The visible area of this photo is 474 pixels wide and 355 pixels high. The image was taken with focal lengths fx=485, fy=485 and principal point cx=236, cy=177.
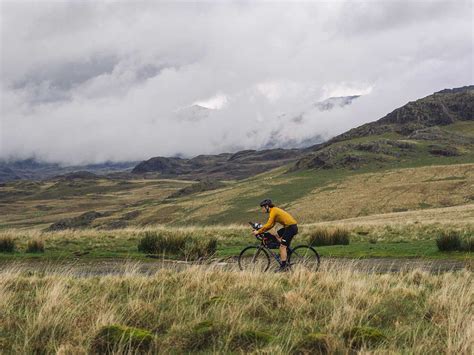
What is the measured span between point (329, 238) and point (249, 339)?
1871 cm

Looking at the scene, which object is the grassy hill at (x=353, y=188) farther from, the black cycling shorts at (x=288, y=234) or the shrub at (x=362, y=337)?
the shrub at (x=362, y=337)

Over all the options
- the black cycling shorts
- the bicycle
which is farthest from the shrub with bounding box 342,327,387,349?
the black cycling shorts

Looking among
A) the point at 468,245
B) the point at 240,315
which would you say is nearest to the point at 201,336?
the point at 240,315

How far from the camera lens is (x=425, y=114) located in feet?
643

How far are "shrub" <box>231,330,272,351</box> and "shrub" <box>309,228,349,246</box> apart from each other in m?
18.2

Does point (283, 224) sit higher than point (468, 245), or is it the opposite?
point (283, 224)

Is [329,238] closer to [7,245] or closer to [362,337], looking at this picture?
[7,245]

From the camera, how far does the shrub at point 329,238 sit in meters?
24.4

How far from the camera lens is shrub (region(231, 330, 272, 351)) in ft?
20.7

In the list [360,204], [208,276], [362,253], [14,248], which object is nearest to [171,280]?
[208,276]

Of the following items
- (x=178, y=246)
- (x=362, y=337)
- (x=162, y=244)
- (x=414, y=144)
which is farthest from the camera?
(x=414, y=144)

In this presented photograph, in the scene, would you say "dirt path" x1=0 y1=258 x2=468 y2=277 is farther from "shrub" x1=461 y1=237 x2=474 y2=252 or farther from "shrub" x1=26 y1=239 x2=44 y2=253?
"shrub" x1=26 y1=239 x2=44 y2=253

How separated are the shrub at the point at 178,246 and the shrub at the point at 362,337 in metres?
13.4

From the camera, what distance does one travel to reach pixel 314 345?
20.3 ft
